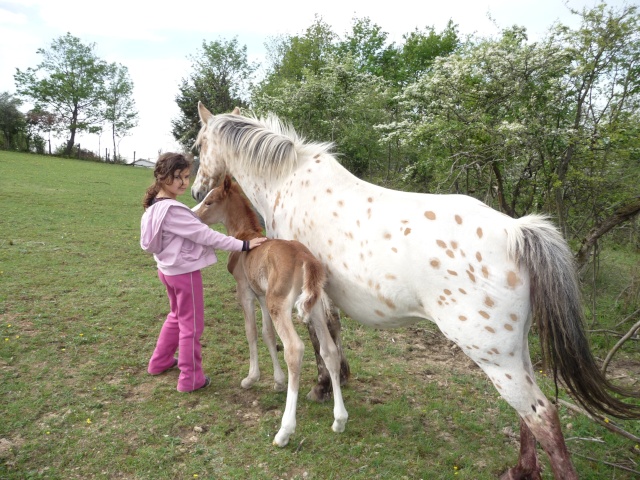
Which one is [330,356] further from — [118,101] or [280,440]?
[118,101]

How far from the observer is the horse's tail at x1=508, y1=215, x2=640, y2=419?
227cm

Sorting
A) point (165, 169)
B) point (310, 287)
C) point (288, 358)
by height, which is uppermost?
point (165, 169)

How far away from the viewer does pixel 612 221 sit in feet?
13.1

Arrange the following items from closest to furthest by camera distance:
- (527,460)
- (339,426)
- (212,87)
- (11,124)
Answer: (527,460)
(339,426)
(212,87)
(11,124)

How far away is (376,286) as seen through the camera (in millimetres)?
2643

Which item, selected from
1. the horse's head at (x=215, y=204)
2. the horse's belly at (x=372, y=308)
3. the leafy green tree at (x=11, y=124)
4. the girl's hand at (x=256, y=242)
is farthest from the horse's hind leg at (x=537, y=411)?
the leafy green tree at (x=11, y=124)

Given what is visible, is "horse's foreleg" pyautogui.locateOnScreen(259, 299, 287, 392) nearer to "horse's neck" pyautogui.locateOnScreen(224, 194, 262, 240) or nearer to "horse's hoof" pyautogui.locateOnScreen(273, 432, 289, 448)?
"horse's neck" pyautogui.locateOnScreen(224, 194, 262, 240)

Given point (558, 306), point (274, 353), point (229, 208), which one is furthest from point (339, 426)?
point (229, 208)

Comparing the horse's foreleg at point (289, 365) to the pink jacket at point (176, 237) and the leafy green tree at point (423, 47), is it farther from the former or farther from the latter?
the leafy green tree at point (423, 47)

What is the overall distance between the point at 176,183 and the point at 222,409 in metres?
1.84

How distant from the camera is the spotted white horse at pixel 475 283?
228 cm

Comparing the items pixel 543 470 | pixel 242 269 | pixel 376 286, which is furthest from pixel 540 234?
pixel 242 269

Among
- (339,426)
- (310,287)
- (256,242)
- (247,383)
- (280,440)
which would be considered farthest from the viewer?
(247,383)

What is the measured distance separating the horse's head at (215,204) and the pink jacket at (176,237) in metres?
0.30
